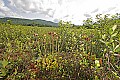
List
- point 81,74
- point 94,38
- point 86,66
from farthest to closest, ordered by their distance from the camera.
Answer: point 94,38
point 81,74
point 86,66

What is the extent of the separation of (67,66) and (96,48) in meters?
1.46

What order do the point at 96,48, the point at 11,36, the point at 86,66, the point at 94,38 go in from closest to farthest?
the point at 86,66
the point at 96,48
the point at 94,38
the point at 11,36

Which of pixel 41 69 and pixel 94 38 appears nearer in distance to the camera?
pixel 41 69

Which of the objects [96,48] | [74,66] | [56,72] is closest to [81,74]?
[74,66]

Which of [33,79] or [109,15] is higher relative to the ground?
[109,15]

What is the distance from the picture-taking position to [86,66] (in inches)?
134

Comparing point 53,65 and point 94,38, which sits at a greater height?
point 94,38

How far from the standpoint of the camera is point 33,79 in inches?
139

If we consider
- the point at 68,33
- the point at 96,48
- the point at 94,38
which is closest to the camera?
the point at 96,48

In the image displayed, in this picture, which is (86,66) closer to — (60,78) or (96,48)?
(60,78)

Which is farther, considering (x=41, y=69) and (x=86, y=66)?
(x=41, y=69)

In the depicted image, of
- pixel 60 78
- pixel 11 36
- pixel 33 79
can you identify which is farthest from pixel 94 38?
pixel 11 36

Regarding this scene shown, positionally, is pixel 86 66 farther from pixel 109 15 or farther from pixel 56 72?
pixel 109 15

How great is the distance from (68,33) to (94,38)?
5.63 feet
